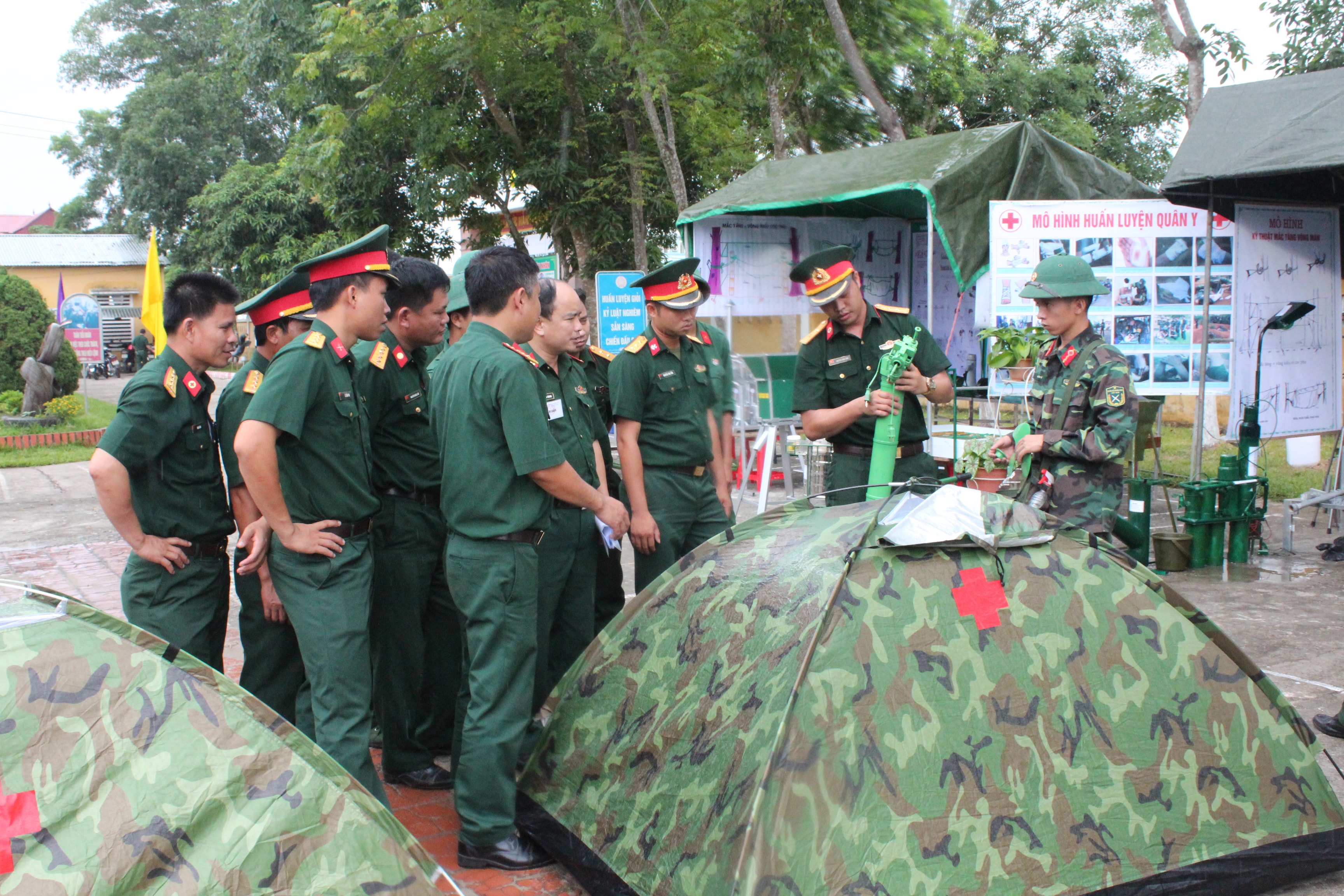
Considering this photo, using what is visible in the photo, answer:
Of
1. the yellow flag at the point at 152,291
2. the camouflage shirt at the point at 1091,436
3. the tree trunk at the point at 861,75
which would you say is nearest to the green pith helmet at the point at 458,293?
the camouflage shirt at the point at 1091,436

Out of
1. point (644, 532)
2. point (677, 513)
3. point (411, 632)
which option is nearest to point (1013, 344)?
point (677, 513)

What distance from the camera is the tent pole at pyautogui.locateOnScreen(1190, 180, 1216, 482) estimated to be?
23.1 ft

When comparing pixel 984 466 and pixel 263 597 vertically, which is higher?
pixel 984 466

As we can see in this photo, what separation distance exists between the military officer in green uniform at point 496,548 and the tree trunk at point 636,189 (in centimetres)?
1022

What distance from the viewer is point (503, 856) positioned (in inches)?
134

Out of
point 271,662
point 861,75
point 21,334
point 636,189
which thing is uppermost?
point 861,75

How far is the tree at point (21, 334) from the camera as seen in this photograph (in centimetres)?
1647

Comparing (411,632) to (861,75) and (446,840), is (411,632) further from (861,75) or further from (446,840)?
(861,75)

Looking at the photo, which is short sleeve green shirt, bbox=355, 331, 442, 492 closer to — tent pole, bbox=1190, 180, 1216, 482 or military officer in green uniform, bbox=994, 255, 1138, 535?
military officer in green uniform, bbox=994, 255, 1138, 535

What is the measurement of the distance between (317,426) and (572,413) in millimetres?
957

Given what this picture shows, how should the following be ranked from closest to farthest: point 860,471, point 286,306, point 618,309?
point 286,306
point 860,471
point 618,309

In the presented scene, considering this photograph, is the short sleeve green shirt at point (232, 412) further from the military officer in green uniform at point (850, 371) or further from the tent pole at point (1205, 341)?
the tent pole at point (1205, 341)

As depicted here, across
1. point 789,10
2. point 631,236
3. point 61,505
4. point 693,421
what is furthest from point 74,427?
point 693,421

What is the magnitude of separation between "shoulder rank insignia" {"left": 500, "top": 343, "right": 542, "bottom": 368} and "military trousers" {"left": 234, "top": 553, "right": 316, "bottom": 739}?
1137 mm
